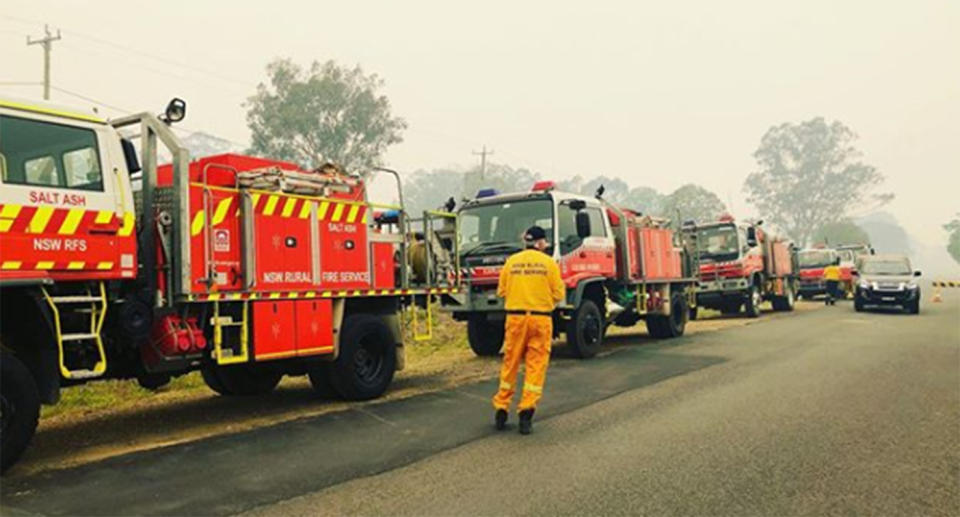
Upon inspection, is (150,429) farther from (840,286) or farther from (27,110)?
(840,286)

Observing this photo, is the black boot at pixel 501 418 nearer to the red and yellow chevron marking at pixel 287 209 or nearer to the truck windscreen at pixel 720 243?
the red and yellow chevron marking at pixel 287 209

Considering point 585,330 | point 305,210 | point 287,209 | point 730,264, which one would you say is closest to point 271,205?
point 287,209

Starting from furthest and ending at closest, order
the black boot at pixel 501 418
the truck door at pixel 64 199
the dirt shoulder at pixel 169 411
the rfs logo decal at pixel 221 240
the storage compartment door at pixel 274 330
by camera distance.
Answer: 1. the storage compartment door at pixel 274 330
2. the rfs logo decal at pixel 221 240
3. the black boot at pixel 501 418
4. the dirt shoulder at pixel 169 411
5. the truck door at pixel 64 199

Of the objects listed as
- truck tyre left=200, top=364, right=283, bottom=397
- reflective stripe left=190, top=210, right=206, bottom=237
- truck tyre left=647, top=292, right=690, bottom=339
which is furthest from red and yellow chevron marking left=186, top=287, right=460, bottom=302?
truck tyre left=647, top=292, right=690, bottom=339

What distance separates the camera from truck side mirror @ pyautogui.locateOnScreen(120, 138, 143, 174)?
21.1ft

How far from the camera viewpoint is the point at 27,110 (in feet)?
18.8

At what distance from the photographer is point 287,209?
743cm

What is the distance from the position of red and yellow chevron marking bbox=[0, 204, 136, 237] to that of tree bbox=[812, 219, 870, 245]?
83828 mm

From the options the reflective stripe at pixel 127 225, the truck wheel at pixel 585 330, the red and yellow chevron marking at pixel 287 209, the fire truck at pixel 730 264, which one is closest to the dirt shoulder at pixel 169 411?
the truck wheel at pixel 585 330

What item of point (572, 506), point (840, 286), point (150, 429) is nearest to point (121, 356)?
point (150, 429)

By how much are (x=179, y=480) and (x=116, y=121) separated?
11.4 ft

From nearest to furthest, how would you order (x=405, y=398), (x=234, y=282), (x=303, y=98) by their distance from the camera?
(x=234, y=282) → (x=405, y=398) → (x=303, y=98)

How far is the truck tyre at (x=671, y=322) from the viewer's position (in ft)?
50.2

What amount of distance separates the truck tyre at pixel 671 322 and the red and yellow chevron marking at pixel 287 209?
8.78 meters
